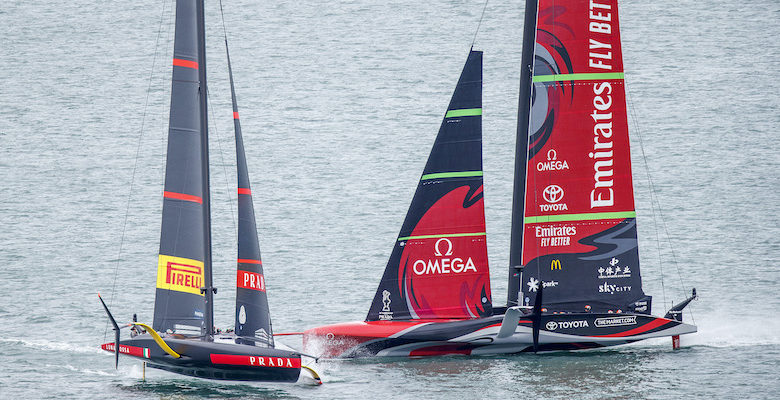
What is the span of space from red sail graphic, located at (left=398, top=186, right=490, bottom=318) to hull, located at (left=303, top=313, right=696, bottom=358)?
2.08 feet

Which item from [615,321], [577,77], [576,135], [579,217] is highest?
[577,77]

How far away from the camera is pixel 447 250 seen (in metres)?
35.2

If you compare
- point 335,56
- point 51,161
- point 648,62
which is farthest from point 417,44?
point 51,161

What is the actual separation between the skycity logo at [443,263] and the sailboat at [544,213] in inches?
1.1

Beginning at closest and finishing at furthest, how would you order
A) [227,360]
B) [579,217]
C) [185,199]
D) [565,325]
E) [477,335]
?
[227,360], [185,199], [477,335], [565,325], [579,217]

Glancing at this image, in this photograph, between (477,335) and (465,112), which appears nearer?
(477,335)

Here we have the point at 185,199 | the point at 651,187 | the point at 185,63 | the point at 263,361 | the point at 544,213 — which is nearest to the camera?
the point at 263,361

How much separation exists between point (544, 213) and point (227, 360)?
9.79m

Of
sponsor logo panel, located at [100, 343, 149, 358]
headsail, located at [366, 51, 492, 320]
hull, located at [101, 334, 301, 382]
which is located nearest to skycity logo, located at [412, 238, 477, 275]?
headsail, located at [366, 51, 492, 320]

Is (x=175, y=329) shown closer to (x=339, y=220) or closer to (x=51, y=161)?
(x=339, y=220)

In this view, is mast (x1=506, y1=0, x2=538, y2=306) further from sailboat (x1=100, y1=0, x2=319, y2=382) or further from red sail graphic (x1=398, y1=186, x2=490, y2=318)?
sailboat (x1=100, y1=0, x2=319, y2=382)

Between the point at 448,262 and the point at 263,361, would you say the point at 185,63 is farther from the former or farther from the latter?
the point at 448,262

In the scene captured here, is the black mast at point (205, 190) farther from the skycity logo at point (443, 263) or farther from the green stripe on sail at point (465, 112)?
the green stripe on sail at point (465, 112)

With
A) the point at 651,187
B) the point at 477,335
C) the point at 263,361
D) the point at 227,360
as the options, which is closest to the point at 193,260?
the point at 227,360
